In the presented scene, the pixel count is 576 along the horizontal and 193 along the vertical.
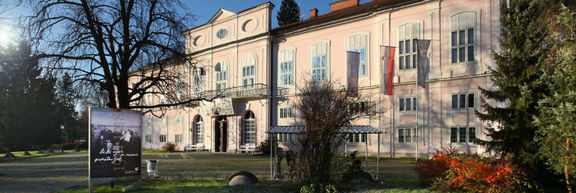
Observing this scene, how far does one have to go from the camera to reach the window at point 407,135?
20312 mm

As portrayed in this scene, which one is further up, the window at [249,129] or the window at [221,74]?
the window at [221,74]

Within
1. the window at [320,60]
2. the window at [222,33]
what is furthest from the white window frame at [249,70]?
the window at [320,60]

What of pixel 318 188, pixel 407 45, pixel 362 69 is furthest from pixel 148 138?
pixel 318 188

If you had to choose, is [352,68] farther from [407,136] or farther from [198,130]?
[198,130]

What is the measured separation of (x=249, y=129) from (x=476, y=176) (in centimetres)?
2206

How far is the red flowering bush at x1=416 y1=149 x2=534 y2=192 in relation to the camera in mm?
8305

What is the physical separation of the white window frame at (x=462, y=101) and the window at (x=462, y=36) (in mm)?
1719

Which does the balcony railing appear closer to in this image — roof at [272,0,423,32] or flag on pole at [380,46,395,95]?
roof at [272,0,423,32]

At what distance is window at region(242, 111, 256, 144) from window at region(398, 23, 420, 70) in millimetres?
12643

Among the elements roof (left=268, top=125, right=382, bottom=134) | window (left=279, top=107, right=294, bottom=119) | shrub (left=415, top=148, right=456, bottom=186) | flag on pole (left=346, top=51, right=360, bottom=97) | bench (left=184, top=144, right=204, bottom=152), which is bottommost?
bench (left=184, top=144, right=204, bottom=152)

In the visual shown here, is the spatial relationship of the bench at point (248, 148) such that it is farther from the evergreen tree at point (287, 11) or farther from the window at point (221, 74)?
the evergreen tree at point (287, 11)

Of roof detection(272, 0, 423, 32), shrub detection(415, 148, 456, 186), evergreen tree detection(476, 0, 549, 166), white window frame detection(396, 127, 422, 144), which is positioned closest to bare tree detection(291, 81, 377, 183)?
shrub detection(415, 148, 456, 186)

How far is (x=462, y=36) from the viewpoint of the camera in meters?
19.1

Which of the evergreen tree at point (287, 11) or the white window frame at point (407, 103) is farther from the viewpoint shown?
the evergreen tree at point (287, 11)
